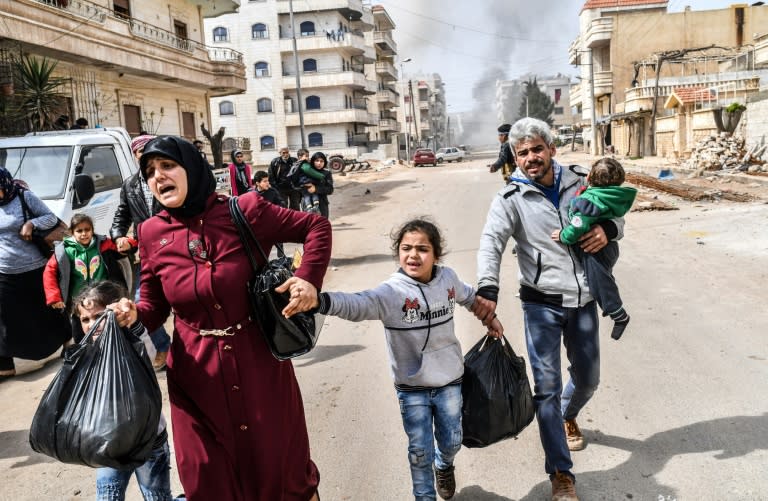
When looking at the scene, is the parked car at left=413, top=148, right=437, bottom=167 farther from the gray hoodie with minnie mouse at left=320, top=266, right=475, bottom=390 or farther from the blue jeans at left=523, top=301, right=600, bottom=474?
the gray hoodie with minnie mouse at left=320, top=266, right=475, bottom=390

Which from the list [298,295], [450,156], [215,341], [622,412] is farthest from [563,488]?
[450,156]

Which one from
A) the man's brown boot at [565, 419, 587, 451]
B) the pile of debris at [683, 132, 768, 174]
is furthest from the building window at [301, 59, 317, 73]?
the man's brown boot at [565, 419, 587, 451]

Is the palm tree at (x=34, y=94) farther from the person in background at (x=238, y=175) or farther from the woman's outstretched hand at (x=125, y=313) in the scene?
the woman's outstretched hand at (x=125, y=313)

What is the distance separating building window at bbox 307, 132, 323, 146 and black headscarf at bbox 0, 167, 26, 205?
5515 cm

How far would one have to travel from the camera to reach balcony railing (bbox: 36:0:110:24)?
17.7 m

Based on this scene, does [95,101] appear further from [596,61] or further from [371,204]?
[596,61]

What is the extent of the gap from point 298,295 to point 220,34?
62230 millimetres

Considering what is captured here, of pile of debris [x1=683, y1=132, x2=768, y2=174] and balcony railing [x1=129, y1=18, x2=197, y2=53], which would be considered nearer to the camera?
balcony railing [x1=129, y1=18, x2=197, y2=53]

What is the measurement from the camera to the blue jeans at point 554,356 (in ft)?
11.5

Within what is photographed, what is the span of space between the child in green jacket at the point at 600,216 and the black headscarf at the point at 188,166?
1.80 meters

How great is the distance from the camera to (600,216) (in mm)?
3479

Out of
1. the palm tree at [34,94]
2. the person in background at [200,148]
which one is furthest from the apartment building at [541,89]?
the palm tree at [34,94]

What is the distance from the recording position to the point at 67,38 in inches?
678

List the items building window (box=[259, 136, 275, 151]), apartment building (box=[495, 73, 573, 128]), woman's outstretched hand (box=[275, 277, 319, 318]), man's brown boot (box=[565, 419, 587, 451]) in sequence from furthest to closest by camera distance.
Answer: apartment building (box=[495, 73, 573, 128]) < building window (box=[259, 136, 275, 151]) < man's brown boot (box=[565, 419, 587, 451]) < woman's outstretched hand (box=[275, 277, 319, 318])
